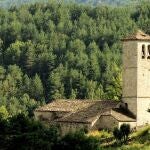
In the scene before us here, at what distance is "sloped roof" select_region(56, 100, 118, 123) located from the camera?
228ft

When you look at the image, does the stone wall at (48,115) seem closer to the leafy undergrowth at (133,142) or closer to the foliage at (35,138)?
the leafy undergrowth at (133,142)

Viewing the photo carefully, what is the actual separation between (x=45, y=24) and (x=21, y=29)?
21.1ft

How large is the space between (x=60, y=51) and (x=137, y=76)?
305ft

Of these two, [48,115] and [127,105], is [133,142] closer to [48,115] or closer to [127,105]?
[127,105]

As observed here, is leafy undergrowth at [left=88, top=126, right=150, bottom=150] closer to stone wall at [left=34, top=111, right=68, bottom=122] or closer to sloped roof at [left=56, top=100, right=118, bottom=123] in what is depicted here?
Answer: sloped roof at [left=56, top=100, right=118, bottom=123]

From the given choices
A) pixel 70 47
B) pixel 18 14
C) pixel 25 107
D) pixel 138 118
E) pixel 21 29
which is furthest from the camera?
pixel 18 14

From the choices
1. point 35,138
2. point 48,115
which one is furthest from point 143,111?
point 35,138

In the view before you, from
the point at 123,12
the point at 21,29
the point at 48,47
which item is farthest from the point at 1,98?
the point at 123,12

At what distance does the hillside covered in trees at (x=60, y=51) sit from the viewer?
136 metres

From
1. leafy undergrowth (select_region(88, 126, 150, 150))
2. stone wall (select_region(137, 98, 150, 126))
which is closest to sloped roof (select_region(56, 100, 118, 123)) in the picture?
stone wall (select_region(137, 98, 150, 126))

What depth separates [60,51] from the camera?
16388 centimetres

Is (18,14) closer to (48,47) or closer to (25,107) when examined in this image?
(48,47)

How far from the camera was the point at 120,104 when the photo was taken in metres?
71.4

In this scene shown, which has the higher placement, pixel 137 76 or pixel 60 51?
pixel 137 76
